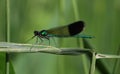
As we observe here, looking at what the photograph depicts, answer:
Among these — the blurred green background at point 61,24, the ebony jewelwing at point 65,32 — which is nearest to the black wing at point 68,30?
the ebony jewelwing at point 65,32

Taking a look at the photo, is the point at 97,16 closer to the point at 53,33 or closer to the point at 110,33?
the point at 110,33

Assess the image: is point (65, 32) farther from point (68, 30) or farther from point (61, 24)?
point (61, 24)

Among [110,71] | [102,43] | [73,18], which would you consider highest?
[73,18]

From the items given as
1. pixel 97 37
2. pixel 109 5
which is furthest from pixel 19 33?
pixel 109 5

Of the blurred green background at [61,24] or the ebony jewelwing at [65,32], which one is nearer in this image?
the ebony jewelwing at [65,32]

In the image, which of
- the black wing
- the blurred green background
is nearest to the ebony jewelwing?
the black wing

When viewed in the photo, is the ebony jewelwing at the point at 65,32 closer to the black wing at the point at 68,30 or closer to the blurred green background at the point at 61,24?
the black wing at the point at 68,30

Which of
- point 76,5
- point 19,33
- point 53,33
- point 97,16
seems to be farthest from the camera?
point 97,16

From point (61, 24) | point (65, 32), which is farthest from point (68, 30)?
point (61, 24)
